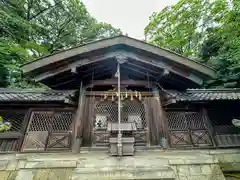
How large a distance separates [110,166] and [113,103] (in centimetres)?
237

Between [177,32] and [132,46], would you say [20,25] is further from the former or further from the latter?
[177,32]

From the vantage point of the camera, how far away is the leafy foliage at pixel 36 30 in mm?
11938

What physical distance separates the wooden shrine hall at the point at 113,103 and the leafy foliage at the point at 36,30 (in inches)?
234

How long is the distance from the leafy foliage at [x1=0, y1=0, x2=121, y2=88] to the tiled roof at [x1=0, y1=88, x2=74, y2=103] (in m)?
5.35

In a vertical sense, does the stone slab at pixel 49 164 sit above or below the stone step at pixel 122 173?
above

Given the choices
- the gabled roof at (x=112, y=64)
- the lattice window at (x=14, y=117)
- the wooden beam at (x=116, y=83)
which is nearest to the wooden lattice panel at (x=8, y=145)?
the lattice window at (x=14, y=117)

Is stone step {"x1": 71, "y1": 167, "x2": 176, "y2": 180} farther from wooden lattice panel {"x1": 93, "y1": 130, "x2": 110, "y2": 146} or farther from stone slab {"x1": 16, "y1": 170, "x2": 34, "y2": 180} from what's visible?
stone slab {"x1": 16, "y1": 170, "x2": 34, "y2": 180}

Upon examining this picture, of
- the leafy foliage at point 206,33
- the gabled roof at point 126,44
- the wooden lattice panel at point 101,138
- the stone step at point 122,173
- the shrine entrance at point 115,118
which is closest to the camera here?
the stone step at point 122,173

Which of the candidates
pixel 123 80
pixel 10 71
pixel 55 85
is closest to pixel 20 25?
pixel 10 71

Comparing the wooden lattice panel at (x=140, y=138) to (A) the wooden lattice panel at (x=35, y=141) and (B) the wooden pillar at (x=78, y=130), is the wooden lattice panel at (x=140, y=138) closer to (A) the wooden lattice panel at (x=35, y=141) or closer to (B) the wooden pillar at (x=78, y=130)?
(B) the wooden pillar at (x=78, y=130)

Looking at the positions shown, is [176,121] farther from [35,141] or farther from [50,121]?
[35,141]

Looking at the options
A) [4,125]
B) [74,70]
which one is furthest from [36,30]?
[4,125]

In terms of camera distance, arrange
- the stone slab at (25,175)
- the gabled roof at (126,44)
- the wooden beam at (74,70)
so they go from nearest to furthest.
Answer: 1. the stone slab at (25,175)
2. the gabled roof at (126,44)
3. the wooden beam at (74,70)

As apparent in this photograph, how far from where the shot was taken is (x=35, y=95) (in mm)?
6656
